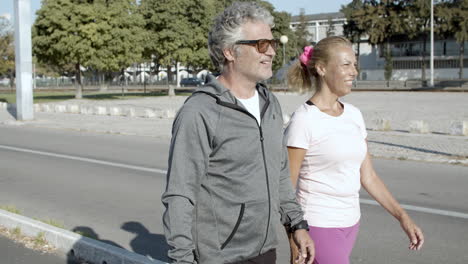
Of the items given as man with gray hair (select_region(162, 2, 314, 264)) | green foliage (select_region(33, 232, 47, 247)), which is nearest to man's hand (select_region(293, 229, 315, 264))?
man with gray hair (select_region(162, 2, 314, 264))

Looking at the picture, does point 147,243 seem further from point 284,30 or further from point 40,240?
point 284,30

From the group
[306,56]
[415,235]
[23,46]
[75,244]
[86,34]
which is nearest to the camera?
[415,235]

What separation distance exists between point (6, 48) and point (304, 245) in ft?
180

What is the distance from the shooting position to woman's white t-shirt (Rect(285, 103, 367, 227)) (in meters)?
3.25

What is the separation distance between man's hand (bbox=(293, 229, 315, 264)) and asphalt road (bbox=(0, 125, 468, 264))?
260 centimetres

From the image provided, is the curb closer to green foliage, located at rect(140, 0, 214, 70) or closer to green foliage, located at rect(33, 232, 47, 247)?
green foliage, located at rect(33, 232, 47, 247)

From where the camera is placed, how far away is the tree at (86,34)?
146 feet

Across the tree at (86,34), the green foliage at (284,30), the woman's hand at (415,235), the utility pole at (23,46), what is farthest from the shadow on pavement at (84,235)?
the green foliage at (284,30)

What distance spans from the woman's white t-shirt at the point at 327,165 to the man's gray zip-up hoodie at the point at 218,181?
590mm

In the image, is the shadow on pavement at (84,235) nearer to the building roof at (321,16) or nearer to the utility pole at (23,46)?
the utility pole at (23,46)

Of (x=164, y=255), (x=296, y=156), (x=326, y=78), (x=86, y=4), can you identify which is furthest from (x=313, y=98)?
(x=86, y=4)

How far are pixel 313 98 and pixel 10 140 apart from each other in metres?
15.4

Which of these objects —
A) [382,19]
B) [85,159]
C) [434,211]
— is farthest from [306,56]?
[382,19]

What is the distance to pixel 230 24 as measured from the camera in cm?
265
